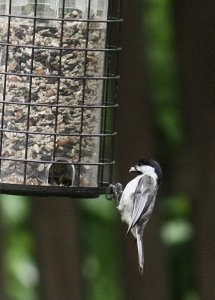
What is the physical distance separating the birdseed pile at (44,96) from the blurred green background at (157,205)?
0.22 meters

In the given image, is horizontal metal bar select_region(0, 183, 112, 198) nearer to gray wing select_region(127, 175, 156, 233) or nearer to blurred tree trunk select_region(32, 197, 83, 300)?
gray wing select_region(127, 175, 156, 233)

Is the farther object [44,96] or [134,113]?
[134,113]

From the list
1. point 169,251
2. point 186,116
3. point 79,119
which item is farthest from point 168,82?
point 169,251

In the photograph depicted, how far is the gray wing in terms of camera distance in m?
2.76

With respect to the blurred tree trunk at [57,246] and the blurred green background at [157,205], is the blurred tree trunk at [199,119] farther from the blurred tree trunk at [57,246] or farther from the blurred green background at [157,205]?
the blurred tree trunk at [57,246]

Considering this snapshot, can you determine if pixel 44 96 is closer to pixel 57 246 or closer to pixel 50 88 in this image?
pixel 50 88

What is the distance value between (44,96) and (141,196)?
0.41 m

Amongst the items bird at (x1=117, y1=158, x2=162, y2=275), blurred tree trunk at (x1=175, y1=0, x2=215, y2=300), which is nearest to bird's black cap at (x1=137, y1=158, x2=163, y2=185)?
bird at (x1=117, y1=158, x2=162, y2=275)

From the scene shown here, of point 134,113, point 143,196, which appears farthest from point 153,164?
point 134,113

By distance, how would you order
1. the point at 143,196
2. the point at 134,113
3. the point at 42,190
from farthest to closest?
1. the point at 134,113
2. the point at 143,196
3. the point at 42,190

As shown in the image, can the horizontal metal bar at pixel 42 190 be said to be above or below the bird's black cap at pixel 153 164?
below

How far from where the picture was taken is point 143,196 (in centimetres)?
279

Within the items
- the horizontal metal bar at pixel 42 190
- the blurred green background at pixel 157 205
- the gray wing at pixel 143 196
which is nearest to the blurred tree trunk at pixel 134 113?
the blurred green background at pixel 157 205

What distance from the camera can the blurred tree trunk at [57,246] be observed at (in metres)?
3.02
